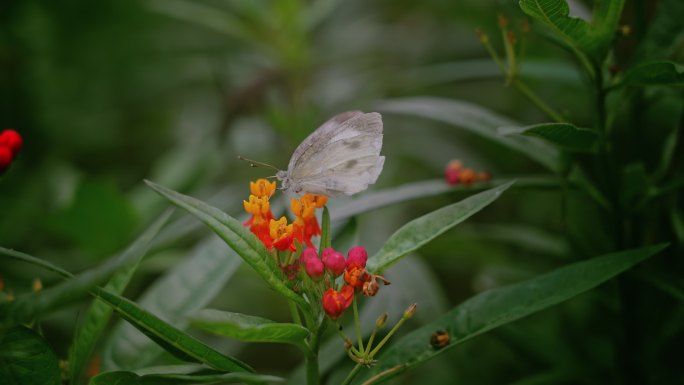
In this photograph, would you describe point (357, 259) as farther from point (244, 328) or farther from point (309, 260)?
point (244, 328)

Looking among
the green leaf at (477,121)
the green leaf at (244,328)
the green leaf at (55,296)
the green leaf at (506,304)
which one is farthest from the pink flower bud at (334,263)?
the green leaf at (477,121)

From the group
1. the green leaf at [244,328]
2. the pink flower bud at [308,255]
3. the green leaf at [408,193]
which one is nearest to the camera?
the green leaf at [244,328]

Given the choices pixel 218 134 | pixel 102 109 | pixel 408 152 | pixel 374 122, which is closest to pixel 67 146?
pixel 102 109

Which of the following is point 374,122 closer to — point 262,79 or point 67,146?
point 262,79

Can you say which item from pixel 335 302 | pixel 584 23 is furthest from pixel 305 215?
pixel 584 23

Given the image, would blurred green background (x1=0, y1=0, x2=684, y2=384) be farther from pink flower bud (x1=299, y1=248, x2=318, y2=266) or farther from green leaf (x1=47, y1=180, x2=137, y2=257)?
pink flower bud (x1=299, y1=248, x2=318, y2=266)

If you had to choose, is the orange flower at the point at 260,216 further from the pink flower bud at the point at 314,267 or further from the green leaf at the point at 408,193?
the green leaf at the point at 408,193

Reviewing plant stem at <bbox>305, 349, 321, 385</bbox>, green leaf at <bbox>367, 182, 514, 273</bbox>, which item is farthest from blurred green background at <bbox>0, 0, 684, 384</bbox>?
plant stem at <bbox>305, 349, 321, 385</bbox>
